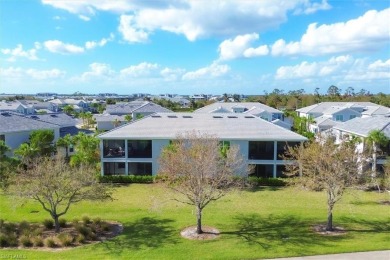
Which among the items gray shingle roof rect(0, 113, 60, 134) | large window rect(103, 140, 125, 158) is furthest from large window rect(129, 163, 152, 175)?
gray shingle roof rect(0, 113, 60, 134)

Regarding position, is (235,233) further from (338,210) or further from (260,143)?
(260,143)

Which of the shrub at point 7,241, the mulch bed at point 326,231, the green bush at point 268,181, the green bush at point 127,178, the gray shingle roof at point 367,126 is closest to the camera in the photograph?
the shrub at point 7,241

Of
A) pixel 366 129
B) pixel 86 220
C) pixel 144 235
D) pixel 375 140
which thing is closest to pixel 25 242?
pixel 86 220

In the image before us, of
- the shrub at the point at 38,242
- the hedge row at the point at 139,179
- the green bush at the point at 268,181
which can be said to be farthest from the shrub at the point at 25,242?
the green bush at the point at 268,181

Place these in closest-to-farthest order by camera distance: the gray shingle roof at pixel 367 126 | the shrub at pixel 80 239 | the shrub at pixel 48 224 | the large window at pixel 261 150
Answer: the shrub at pixel 80 239 < the shrub at pixel 48 224 < the large window at pixel 261 150 < the gray shingle roof at pixel 367 126

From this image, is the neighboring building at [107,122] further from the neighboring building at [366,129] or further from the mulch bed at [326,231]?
the mulch bed at [326,231]

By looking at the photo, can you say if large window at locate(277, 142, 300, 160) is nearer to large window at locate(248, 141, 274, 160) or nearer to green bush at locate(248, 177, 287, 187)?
large window at locate(248, 141, 274, 160)

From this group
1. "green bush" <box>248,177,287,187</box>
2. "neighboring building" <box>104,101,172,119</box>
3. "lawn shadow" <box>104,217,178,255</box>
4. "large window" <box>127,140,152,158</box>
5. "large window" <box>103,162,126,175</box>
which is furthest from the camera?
"neighboring building" <box>104,101,172,119</box>
